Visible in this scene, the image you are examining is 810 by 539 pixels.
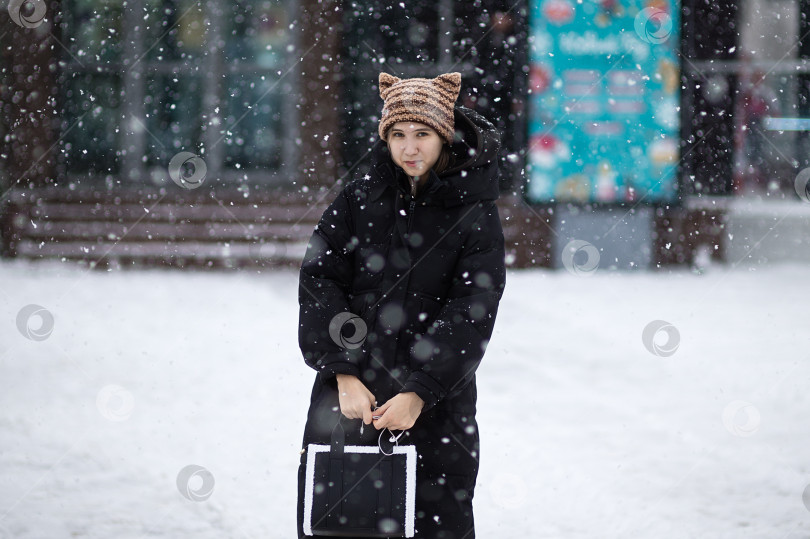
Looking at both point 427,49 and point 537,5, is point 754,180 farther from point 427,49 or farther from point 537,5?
point 427,49

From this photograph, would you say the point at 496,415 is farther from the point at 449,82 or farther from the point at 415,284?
the point at 449,82

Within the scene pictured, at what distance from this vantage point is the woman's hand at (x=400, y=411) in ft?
7.35

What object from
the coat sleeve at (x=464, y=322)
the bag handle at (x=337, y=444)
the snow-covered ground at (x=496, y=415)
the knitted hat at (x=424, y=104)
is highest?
the knitted hat at (x=424, y=104)

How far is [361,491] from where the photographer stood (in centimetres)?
226

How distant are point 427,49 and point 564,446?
6533mm

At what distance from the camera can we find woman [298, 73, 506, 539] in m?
2.37

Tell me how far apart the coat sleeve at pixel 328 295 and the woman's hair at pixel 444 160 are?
0.28 metres

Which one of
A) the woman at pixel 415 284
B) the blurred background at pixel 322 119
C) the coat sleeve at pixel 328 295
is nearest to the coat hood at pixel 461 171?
the woman at pixel 415 284

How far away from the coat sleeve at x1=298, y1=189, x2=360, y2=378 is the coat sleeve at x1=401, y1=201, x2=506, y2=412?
8.1 inches

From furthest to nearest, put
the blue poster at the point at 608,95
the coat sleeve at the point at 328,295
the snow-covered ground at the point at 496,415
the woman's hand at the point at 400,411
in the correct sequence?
the blue poster at the point at 608,95
the snow-covered ground at the point at 496,415
the coat sleeve at the point at 328,295
the woman's hand at the point at 400,411

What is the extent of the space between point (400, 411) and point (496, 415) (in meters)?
3.07

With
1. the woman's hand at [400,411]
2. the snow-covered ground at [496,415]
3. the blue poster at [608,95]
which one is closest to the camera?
the woman's hand at [400,411]

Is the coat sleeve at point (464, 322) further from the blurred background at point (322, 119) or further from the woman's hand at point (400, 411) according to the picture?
the blurred background at point (322, 119)


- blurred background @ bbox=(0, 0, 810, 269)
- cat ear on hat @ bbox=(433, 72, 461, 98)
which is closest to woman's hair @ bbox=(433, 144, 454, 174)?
cat ear on hat @ bbox=(433, 72, 461, 98)
